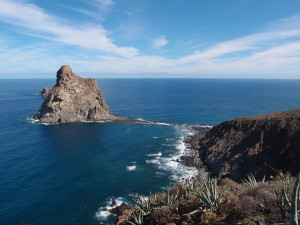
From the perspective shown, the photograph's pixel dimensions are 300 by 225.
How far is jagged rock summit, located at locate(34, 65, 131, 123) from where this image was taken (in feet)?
289

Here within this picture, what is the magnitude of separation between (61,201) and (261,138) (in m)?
39.3

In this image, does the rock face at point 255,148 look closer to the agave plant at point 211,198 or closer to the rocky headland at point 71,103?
the agave plant at point 211,198

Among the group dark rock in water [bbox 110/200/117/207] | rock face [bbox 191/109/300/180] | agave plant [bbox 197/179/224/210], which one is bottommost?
dark rock in water [bbox 110/200/117/207]

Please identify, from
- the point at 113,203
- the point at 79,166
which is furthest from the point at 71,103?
the point at 113,203

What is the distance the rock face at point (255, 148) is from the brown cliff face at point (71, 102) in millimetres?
48348

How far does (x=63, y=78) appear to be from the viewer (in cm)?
9438

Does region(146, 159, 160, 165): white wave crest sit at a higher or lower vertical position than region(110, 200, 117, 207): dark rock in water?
higher

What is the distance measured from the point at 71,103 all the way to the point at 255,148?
70306 mm

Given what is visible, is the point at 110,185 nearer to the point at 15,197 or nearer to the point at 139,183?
the point at 139,183

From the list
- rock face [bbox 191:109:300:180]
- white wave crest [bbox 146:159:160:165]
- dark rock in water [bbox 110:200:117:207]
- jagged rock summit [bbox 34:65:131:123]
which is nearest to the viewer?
dark rock in water [bbox 110:200:117:207]

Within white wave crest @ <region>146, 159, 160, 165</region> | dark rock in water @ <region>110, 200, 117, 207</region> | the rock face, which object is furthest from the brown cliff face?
dark rock in water @ <region>110, 200, 117, 207</region>

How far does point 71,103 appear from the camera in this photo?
3588 inches

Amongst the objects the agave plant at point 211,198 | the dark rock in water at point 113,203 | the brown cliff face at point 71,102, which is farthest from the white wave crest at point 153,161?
the brown cliff face at point 71,102

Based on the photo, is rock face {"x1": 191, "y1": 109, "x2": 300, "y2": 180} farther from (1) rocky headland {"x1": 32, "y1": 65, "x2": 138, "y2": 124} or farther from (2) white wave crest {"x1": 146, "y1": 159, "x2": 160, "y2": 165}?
(1) rocky headland {"x1": 32, "y1": 65, "x2": 138, "y2": 124}
